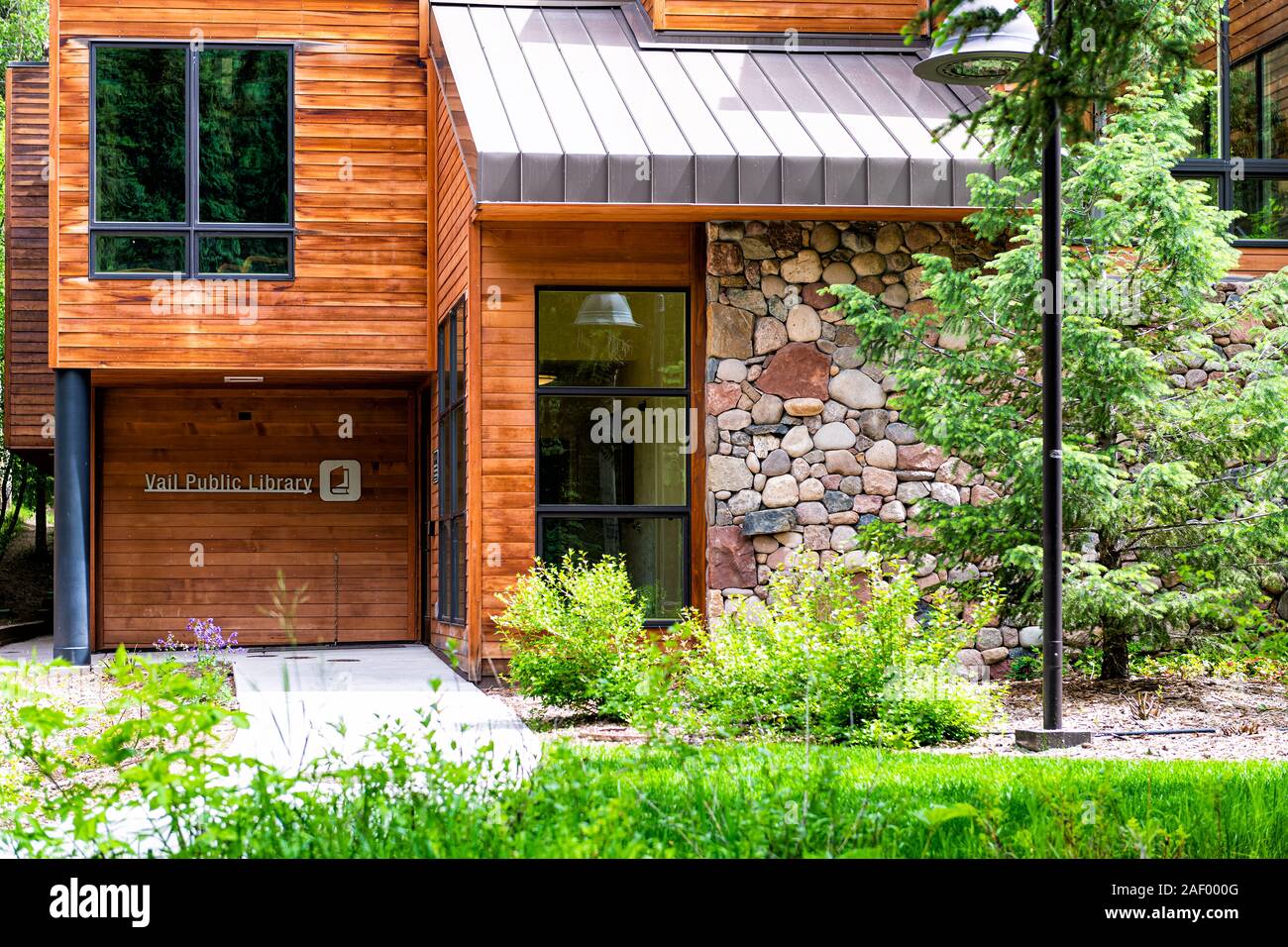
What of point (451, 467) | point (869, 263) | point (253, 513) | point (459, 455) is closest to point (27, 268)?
point (253, 513)

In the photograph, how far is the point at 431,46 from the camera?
535 inches

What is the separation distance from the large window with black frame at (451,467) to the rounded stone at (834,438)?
2910 mm

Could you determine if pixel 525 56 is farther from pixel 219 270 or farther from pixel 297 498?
pixel 297 498

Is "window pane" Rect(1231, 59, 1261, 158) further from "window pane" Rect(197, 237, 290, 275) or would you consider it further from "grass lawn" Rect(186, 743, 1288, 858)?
"grass lawn" Rect(186, 743, 1288, 858)

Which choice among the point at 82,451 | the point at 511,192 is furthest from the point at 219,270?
the point at 511,192

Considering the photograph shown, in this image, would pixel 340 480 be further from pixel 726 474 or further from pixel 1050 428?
pixel 1050 428

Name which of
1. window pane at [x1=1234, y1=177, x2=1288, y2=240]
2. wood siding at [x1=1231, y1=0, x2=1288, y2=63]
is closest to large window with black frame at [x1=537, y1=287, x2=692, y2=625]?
window pane at [x1=1234, y1=177, x2=1288, y2=240]

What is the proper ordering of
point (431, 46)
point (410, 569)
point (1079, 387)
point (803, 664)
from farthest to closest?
1. point (410, 569)
2. point (431, 46)
3. point (1079, 387)
4. point (803, 664)

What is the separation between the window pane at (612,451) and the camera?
11258mm

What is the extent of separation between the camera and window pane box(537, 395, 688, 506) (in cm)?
1126

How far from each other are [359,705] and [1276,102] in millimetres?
9364
